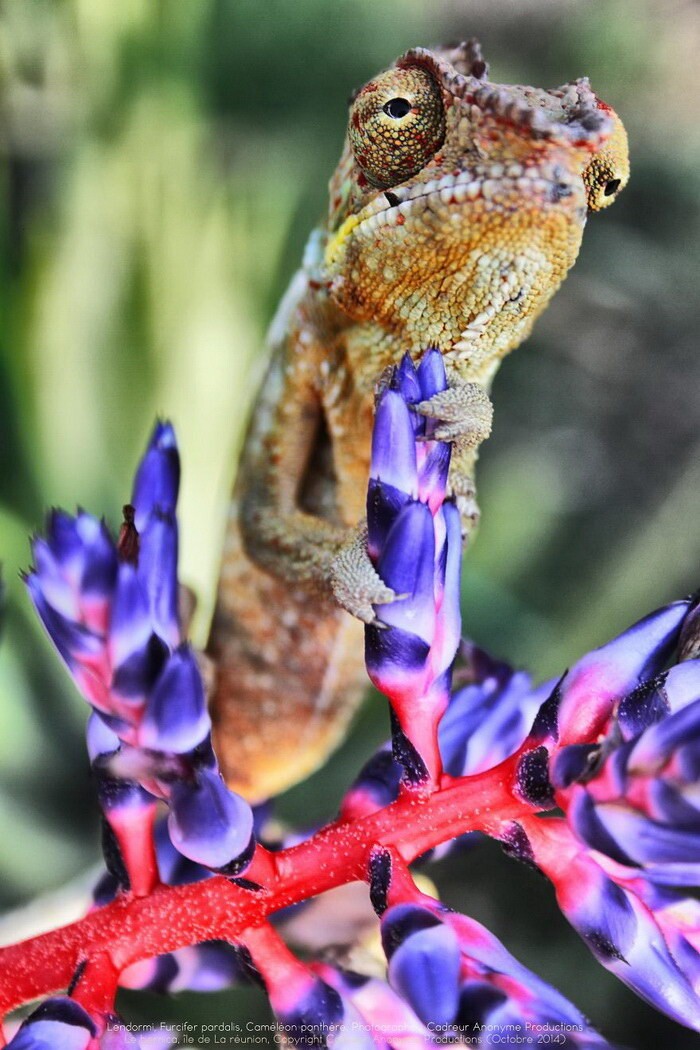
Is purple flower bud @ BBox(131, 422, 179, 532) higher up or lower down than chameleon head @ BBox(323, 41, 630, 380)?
lower down

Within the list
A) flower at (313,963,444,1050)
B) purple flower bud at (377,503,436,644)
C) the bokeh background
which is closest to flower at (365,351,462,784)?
purple flower bud at (377,503,436,644)

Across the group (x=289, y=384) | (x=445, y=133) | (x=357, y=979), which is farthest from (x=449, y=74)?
(x=357, y=979)

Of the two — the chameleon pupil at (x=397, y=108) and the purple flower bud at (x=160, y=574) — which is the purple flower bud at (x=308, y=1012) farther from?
the chameleon pupil at (x=397, y=108)

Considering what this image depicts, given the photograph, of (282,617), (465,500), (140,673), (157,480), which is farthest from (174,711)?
(282,617)

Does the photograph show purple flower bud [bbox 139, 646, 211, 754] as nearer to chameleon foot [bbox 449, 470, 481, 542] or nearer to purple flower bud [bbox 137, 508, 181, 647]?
purple flower bud [bbox 137, 508, 181, 647]

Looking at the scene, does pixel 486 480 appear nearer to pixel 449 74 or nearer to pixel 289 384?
pixel 289 384
